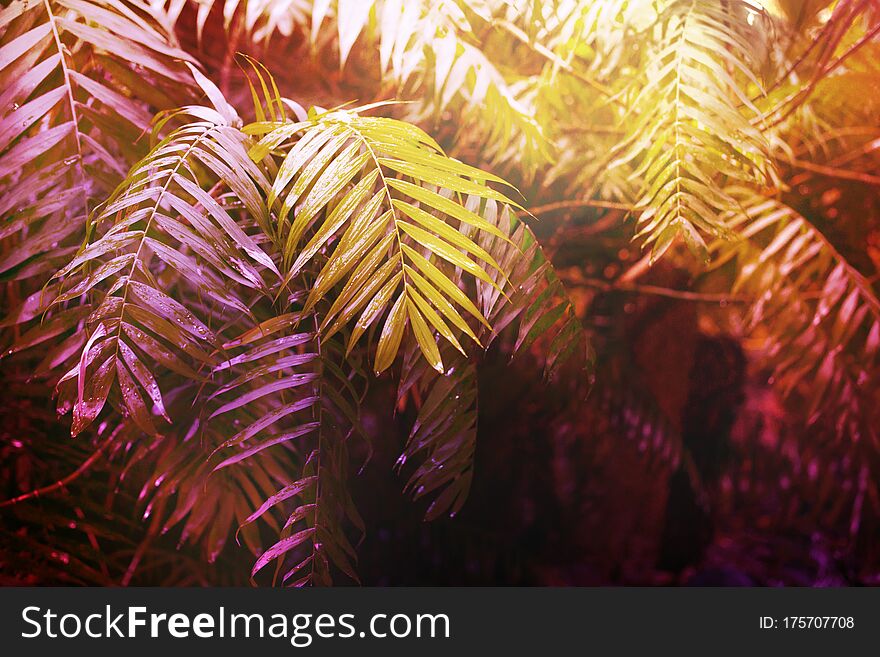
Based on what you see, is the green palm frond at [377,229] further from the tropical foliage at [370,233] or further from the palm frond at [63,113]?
the palm frond at [63,113]

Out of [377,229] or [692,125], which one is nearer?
[377,229]

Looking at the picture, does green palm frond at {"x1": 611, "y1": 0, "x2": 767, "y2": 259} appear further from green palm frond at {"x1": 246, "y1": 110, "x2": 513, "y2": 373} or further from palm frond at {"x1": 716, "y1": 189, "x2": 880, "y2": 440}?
green palm frond at {"x1": 246, "y1": 110, "x2": 513, "y2": 373}

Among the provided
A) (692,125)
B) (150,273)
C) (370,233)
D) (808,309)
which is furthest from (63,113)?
(808,309)

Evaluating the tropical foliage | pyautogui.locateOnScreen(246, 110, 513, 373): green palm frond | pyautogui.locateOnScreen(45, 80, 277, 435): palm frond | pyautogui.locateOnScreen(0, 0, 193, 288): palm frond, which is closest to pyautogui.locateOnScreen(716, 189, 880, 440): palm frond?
the tropical foliage

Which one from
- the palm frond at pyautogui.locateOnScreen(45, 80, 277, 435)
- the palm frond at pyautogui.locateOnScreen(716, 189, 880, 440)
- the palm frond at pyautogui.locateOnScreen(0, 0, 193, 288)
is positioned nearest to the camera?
the palm frond at pyautogui.locateOnScreen(45, 80, 277, 435)

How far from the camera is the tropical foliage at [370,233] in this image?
70 cm

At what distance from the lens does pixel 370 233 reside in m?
0.69

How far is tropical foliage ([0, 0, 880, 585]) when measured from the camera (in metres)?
0.70

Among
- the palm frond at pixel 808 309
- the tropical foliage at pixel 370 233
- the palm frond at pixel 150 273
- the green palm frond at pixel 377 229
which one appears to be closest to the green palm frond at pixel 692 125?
the tropical foliage at pixel 370 233

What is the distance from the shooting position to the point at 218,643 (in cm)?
95

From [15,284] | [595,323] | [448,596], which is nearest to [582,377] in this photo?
[595,323]

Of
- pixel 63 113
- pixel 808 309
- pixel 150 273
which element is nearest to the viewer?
pixel 150 273

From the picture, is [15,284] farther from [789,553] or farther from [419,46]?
[789,553]

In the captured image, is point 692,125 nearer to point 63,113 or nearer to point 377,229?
point 377,229
